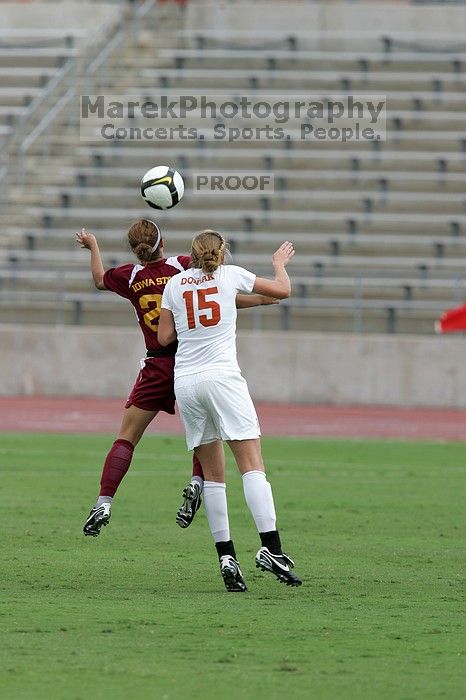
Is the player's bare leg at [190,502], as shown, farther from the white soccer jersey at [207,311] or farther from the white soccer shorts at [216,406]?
the white soccer jersey at [207,311]

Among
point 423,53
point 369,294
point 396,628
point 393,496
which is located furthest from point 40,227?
point 396,628

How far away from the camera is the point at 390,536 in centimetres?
1002

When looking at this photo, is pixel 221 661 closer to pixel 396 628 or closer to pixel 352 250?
pixel 396 628

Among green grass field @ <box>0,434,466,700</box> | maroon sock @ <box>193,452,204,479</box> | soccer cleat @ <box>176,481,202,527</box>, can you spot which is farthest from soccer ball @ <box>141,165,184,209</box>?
→ green grass field @ <box>0,434,466,700</box>

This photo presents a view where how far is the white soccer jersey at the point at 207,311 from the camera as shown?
7.79 meters

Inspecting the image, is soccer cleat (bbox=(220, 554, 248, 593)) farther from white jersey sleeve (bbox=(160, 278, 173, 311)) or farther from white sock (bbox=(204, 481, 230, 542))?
white jersey sleeve (bbox=(160, 278, 173, 311))

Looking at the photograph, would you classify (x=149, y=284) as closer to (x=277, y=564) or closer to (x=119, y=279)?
(x=119, y=279)

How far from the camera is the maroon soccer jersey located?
856 centimetres

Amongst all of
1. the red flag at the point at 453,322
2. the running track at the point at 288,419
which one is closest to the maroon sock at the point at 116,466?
the running track at the point at 288,419

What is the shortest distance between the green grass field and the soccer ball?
217 centimetres

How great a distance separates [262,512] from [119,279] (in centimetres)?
177

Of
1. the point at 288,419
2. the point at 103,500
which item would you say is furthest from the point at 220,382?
the point at 288,419

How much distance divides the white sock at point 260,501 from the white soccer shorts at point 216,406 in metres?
0.23

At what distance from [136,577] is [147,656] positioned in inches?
84.6
